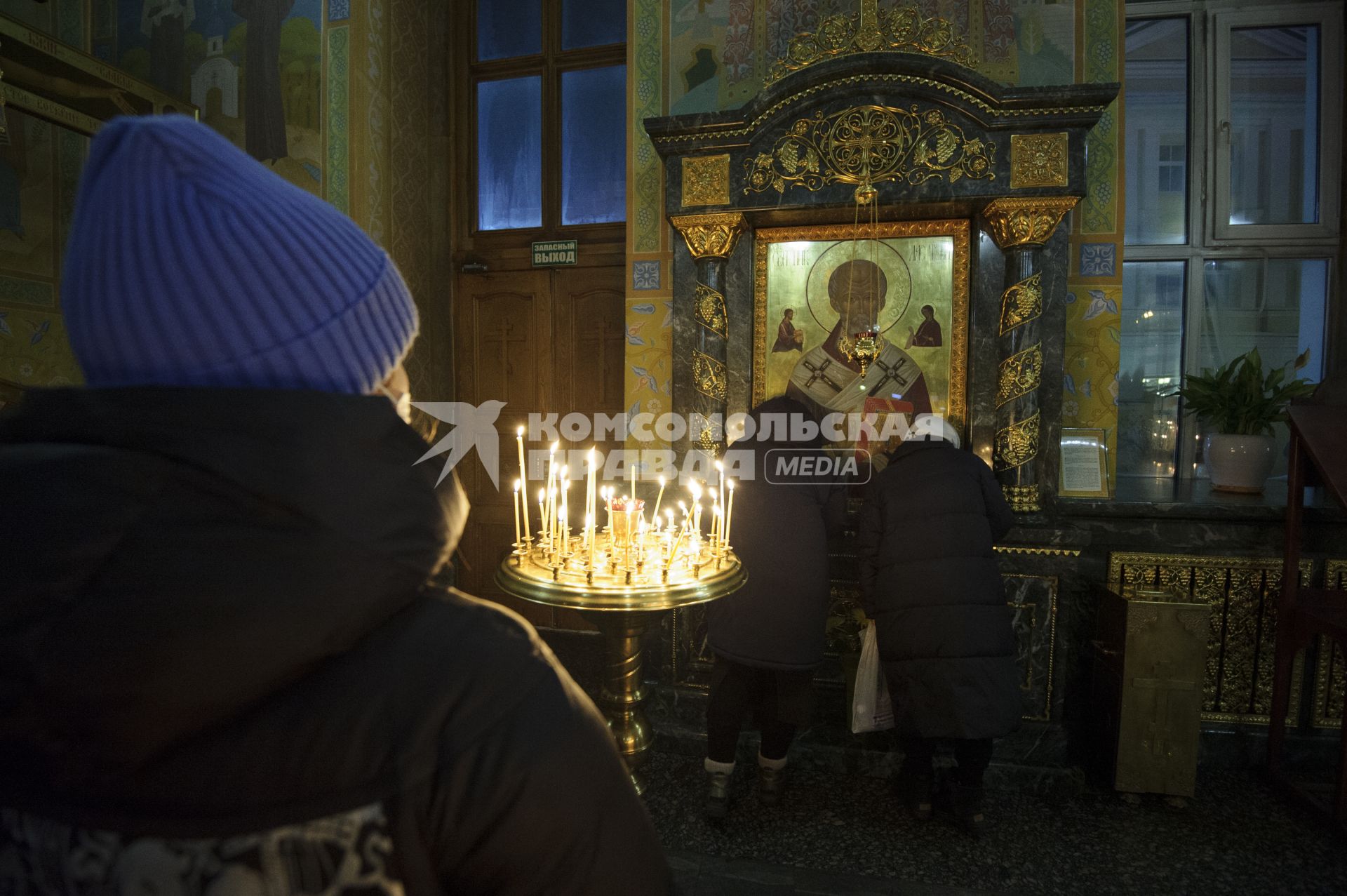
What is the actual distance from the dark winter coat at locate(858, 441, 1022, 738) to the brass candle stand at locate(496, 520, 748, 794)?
696 mm

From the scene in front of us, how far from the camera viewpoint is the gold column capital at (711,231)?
11.7ft

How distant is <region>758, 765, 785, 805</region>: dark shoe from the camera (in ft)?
9.96

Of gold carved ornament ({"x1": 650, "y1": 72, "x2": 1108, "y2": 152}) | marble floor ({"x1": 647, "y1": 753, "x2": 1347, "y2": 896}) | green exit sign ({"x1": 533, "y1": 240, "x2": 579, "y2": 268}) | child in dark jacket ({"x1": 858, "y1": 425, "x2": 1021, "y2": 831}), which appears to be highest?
gold carved ornament ({"x1": 650, "y1": 72, "x2": 1108, "y2": 152})

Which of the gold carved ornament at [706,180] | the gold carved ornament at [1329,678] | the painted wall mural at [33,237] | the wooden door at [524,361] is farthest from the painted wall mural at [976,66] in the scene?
the painted wall mural at [33,237]

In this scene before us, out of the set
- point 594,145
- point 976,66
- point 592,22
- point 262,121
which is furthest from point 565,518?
point 592,22

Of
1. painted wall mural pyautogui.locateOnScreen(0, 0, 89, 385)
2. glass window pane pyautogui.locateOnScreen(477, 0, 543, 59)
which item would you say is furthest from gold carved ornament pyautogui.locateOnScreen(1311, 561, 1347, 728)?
painted wall mural pyautogui.locateOnScreen(0, 0, 89, 385)

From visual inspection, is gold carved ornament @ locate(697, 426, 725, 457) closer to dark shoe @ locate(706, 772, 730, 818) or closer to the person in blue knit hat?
dark shoe @ locate(706, 772, 730, 818)

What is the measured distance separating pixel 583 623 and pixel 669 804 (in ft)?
6.57

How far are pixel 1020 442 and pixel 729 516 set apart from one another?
1.61m

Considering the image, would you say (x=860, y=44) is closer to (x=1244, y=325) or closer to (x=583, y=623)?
(x=1244, y=325)

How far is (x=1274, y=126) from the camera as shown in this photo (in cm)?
442

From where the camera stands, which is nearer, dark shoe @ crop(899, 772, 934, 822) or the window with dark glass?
dark shoe @ crop(899, 772, 934, 822)

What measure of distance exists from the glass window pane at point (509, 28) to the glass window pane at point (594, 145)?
0.40m

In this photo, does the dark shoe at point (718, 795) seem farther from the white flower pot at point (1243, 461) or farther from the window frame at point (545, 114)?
the window frame at point (545, 114)
